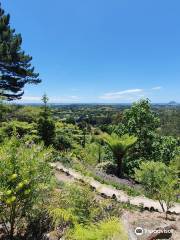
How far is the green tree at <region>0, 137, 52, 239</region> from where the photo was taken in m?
6.01

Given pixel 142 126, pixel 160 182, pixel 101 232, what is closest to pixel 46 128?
pixel 142 126

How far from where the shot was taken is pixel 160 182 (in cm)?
1079

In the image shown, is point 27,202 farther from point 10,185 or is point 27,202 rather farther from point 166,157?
point 166,157

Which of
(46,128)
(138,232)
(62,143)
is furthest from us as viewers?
(62,143)

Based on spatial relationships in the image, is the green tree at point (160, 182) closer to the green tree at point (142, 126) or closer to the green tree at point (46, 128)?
the green tree at point (46, 128)

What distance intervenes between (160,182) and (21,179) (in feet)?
19.3

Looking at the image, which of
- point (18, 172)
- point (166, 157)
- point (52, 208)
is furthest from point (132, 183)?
point (18, 172)

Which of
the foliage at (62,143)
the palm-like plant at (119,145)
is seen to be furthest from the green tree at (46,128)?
the palm-like plant at (119,145)

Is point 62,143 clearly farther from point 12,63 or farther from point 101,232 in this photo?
point 101,232

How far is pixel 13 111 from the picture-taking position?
2741 cm

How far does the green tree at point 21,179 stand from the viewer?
6012 millimetres

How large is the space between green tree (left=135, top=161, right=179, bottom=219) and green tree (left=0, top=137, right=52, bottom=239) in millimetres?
4602

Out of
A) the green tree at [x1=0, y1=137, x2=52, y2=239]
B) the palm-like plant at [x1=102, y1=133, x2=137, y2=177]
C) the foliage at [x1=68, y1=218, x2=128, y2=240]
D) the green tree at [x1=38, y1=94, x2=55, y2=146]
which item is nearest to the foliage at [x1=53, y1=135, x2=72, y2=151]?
the green tree at [x1=38, y1=94, x2=55, y2=146]

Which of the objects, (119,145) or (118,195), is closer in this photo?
(118,195)
